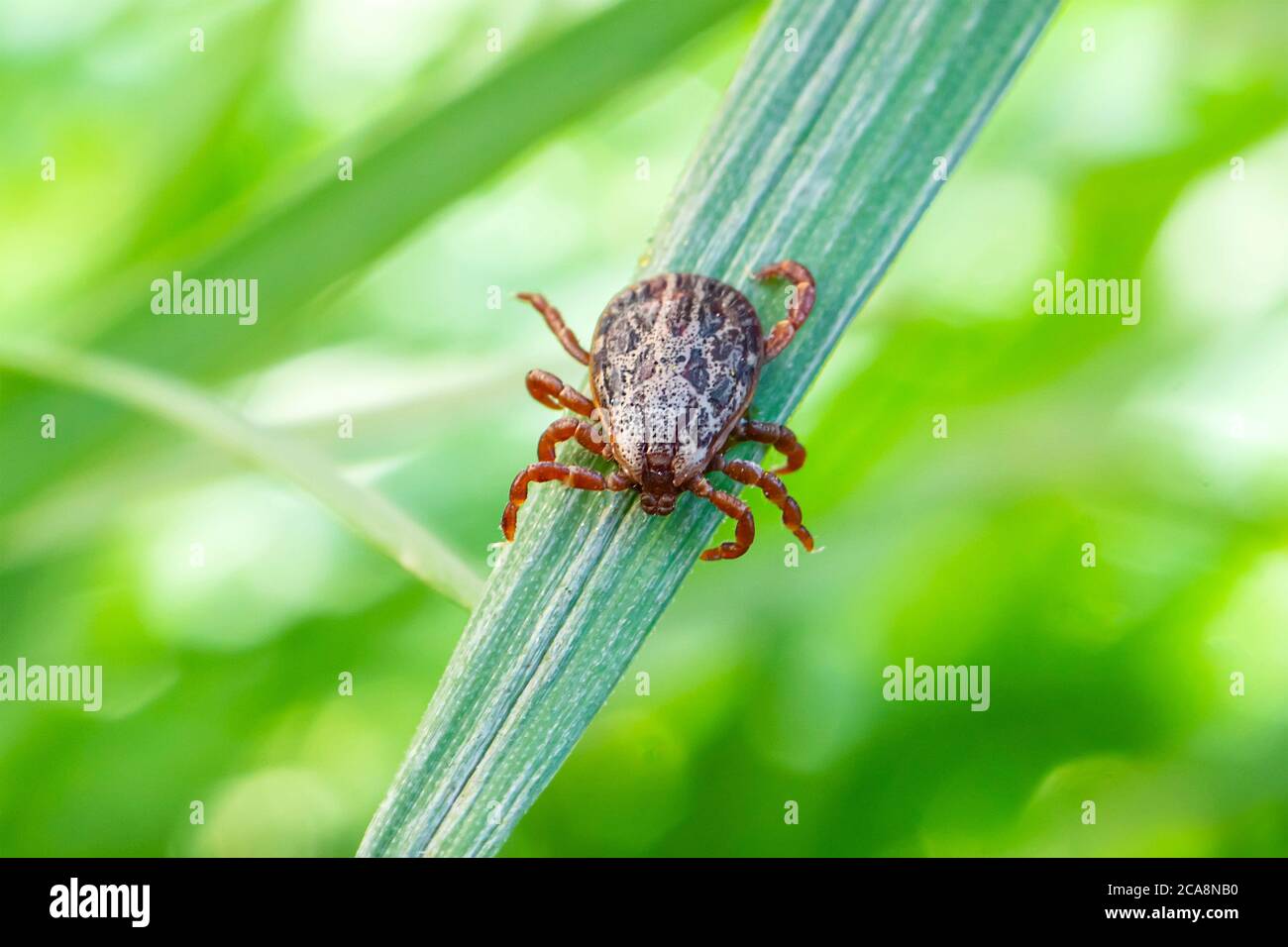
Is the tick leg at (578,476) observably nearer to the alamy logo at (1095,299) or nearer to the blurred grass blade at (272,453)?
the blurred grass blade at (272,453)

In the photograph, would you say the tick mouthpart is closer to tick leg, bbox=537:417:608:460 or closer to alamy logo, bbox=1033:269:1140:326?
tick leg, bbox=537:417:608:460

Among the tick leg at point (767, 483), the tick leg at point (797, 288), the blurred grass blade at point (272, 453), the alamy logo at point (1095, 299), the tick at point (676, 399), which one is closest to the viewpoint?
the blurred grass blade at point (272, 453)

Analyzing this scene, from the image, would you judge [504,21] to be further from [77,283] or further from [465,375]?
[77,283]

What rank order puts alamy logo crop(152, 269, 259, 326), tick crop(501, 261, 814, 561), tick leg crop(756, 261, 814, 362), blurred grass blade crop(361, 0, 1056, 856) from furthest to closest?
alamy logo crop(152, 269, 259, 326), tick crop(501, 261, 814, 561), tick leg crop(756, 261, 814, 362), blurred grass blade crop(361, 0, 1056, 856)

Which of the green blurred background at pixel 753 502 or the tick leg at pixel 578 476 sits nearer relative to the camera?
the tick leg at pixel 578 476

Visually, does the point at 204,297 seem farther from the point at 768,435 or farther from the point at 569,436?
the point at 768,435

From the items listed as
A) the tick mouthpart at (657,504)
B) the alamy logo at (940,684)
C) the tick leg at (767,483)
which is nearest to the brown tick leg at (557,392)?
the tick leg at (767,483)

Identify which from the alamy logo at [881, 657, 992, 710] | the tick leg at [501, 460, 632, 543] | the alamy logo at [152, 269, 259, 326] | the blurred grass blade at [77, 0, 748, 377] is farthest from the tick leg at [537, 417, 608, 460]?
the alamy logo at [881, 657, 992, 710]
